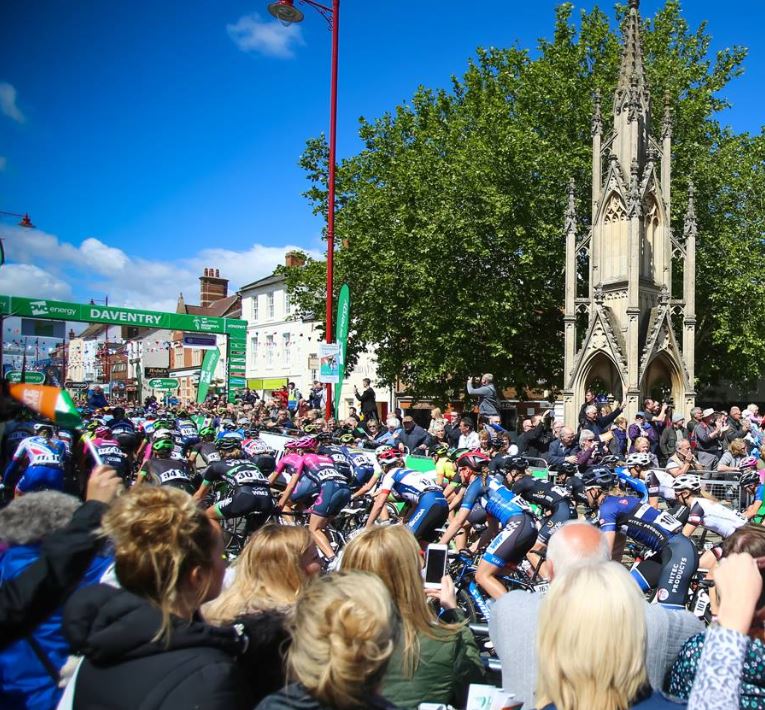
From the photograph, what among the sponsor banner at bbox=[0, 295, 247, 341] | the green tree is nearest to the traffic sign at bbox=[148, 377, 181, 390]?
the sponsor banner at bbox=[0, 295, 247, 341]

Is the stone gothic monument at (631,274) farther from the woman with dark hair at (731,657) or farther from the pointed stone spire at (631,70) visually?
the woman with dark hair at (731,657)

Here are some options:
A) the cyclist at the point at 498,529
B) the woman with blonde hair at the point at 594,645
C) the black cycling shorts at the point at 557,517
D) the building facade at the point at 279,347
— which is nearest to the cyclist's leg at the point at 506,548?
the cyclist at the point at 498,529

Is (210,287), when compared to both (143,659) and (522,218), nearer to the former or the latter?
(522,218)

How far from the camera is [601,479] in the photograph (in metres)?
7.49

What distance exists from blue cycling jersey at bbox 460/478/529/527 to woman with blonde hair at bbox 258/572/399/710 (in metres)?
4.42

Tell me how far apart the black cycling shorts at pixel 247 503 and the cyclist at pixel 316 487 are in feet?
1.90

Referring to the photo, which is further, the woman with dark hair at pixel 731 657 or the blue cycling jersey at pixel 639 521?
the blue cycling jersey at pixel 639 521

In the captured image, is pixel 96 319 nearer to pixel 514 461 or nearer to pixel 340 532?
pixel 340 532

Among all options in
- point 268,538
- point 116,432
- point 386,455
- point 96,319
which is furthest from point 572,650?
point 96,319

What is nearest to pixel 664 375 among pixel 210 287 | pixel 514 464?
pixel 514 464

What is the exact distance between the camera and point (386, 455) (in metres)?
9.67

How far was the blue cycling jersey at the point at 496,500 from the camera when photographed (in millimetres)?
6621

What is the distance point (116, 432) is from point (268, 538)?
32.8 feet

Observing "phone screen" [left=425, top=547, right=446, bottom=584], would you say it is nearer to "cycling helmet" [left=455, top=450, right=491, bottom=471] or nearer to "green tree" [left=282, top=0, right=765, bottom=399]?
"cycling helmet" [left=455, top=450, right=491, bottom=471]
